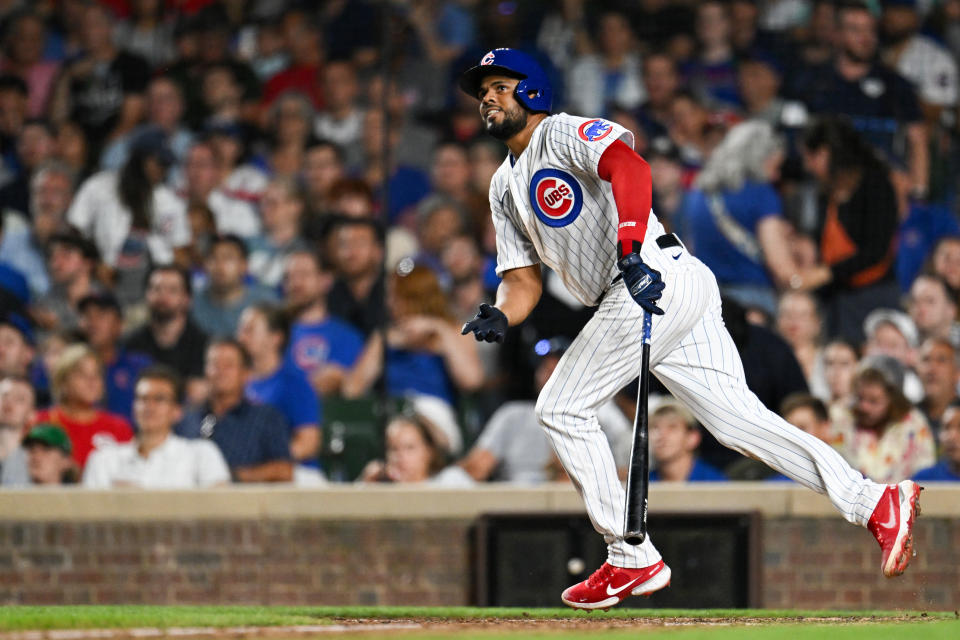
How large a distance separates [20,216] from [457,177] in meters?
2.71

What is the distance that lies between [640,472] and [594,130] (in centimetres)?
111

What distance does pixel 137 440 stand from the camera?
7.87m

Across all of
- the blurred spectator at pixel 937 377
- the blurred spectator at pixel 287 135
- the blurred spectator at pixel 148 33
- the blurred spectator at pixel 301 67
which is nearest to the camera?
the blurred spectator at pixel 937 377

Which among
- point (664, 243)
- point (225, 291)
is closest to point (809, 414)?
point (664, 243)

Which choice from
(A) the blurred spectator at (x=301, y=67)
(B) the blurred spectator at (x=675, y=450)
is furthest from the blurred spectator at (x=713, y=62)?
(A) the blurred spectator at (x=301, y=67)

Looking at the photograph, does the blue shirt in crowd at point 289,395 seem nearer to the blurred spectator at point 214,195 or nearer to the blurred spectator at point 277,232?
the blurred spectator at point 277,232

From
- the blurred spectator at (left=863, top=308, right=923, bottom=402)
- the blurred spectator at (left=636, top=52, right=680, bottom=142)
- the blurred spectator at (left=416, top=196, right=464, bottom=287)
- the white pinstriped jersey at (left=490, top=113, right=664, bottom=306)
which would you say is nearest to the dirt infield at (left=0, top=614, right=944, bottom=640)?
the white pinstriped jersey at (left=490, top=113, right=664, bottom=306)

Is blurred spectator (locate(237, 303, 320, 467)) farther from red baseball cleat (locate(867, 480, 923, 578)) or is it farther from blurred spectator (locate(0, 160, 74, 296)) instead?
red baseball cleat (locate(867, 480, 923, 578))

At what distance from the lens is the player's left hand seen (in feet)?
14.1

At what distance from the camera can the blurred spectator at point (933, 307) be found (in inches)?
305

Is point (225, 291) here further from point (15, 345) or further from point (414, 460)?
Result: point (414, 460)

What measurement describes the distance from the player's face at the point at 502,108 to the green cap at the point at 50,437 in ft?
13.6

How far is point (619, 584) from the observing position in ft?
15.1

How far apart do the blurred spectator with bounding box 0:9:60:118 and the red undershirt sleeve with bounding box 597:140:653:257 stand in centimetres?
567
